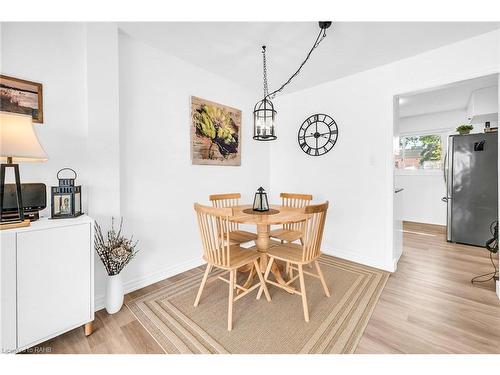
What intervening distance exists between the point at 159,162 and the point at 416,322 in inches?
103

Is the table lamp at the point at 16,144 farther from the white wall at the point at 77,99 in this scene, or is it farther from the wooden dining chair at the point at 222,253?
the wooden dining chair at the point at 222,253

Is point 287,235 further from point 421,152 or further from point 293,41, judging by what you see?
point 421,152

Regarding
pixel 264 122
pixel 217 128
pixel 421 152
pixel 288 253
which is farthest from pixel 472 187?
pixel 217 128

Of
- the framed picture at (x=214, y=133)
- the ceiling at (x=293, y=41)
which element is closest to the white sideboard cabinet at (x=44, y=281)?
the framed picture at (x=214, y=133)

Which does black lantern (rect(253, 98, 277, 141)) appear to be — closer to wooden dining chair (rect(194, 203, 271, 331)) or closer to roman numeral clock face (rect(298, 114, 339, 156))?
wooden dining chair (rect(194, 203, 271, 331))

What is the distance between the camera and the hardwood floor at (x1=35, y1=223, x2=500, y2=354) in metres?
1.39

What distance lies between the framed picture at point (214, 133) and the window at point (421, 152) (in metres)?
3.74

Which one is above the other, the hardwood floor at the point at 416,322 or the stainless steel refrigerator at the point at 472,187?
the stainless steel refrigerator at the point at 472,187

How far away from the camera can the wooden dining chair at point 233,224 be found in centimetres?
218

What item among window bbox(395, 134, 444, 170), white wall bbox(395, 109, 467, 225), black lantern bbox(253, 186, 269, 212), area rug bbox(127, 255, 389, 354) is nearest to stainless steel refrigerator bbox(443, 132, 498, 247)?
white wall bbox(395, 109, 467, 225)

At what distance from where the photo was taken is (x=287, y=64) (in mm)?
2482
